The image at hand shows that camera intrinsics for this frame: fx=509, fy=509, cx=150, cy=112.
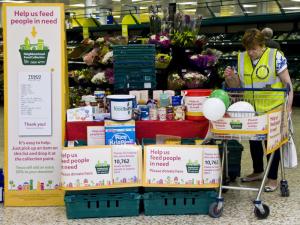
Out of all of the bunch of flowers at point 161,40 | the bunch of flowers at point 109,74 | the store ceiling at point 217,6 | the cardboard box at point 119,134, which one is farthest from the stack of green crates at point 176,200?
the store ceiling at point 217,6

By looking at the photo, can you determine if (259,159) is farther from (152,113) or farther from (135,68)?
(135,68)

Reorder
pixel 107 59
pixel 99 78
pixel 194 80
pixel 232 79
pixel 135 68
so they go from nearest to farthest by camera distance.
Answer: pixel 232 79, pixel 135 68, pixel 194 80, pixel 107 59, pixel 99 78

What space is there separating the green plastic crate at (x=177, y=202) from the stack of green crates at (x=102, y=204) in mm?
96

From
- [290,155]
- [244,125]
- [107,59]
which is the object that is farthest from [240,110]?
[107,59]

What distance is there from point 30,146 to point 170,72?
2779 millimetres

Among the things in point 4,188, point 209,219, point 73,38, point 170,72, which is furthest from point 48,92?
point 73,38

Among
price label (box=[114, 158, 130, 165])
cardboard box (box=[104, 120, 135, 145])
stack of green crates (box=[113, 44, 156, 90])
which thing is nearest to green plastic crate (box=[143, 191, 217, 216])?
price label (box=[114, 158, 130, 165])

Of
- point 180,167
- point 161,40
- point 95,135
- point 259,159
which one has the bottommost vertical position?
point 259,159

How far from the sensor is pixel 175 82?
6.15 meters

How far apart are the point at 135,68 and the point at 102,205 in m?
1.63

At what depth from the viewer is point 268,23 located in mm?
11930

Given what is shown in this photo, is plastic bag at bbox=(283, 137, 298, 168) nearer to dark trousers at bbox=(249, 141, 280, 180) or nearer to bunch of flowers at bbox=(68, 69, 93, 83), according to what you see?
dark trousers at bbox=(249, 141, 280, 180)

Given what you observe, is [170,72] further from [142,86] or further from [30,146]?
[30,146]

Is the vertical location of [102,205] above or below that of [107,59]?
below
